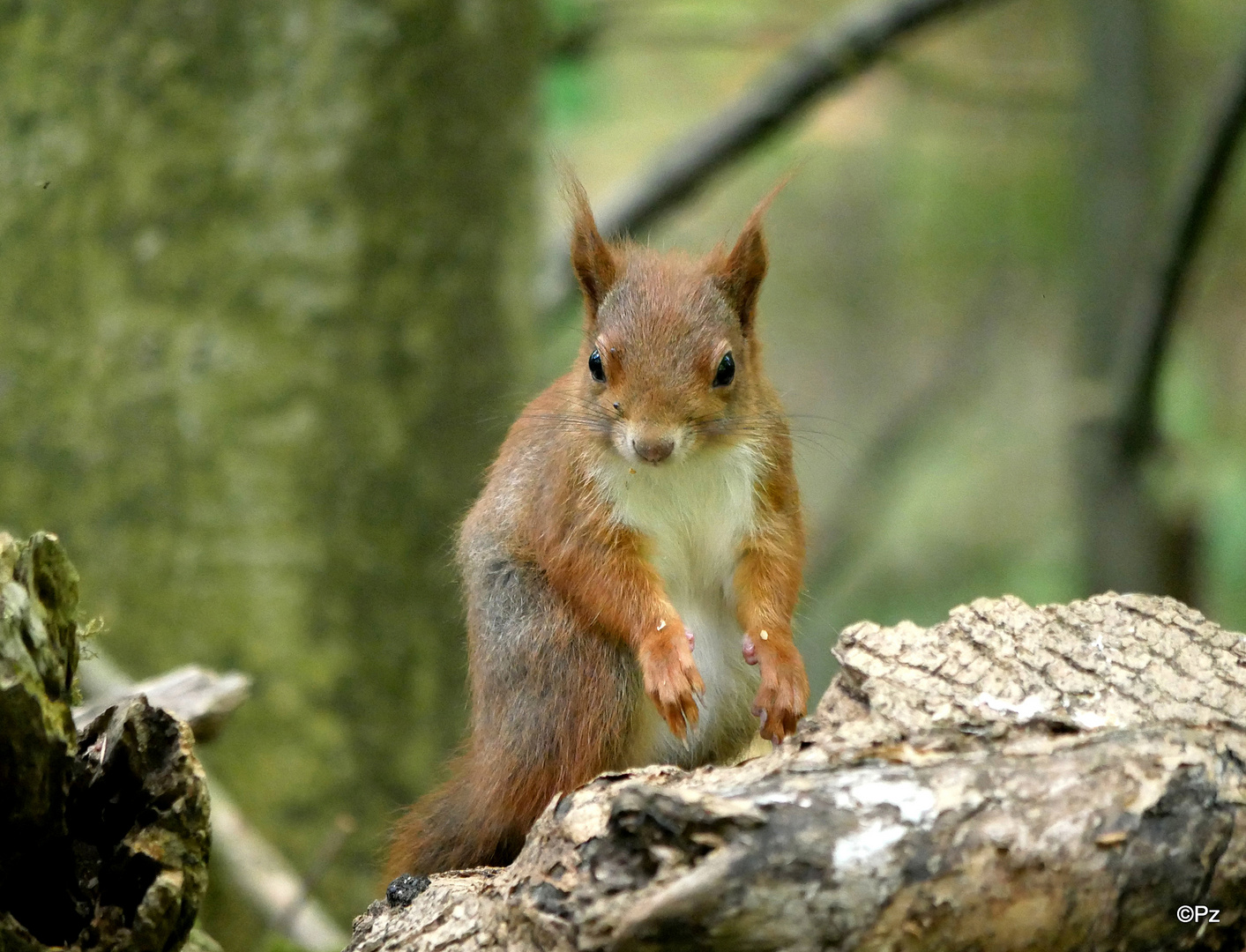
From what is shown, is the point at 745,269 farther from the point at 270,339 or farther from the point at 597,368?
the point at 270,339

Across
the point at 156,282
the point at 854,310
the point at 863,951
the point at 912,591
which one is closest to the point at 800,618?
the point at 863,951

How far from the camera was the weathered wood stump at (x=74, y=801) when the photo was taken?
59.7 inches

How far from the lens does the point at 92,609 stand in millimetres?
4332

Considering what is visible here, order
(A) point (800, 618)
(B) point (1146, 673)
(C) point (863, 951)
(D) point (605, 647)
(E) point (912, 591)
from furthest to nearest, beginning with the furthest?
(E) point (912, 591)
(A) point (800, 618)
(D) point (605, 647)
(B) point (1146, 673)
(C) point (863, 951)

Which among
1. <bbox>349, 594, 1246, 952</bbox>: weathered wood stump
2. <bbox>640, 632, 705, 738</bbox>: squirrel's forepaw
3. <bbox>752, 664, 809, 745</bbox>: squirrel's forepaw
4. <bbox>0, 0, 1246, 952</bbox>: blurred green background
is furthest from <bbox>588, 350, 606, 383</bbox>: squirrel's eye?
<bbox>0, 0, 1246, 952</bbox>: blurred green background

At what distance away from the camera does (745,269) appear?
2.47 meters

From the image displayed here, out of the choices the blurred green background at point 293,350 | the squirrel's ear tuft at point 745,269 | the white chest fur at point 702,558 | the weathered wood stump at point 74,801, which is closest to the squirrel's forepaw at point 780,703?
the white chest fur at point 702,558

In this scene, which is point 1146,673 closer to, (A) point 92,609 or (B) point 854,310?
(A) point 92,609

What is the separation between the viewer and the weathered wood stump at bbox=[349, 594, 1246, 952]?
4.61 ft

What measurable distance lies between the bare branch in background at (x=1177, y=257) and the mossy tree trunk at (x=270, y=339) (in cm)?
192

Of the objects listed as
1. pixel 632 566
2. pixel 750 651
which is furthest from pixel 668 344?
pixel 750 651

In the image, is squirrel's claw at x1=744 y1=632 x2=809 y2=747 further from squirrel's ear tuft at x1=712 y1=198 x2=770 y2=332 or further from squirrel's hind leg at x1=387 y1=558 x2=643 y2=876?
squirrel's ear tuft at x1=712 y1=198 x2=770 y2=332

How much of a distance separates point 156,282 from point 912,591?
4607mm

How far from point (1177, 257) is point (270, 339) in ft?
8.82
